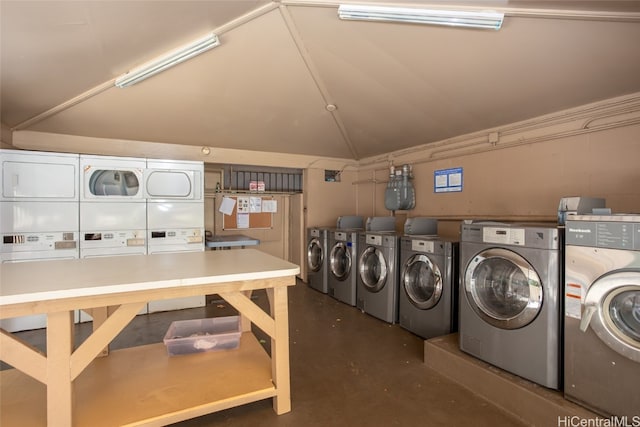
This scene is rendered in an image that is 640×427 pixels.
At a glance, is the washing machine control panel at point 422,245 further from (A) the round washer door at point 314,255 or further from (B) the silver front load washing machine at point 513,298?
(A) the round washer door at point 314,255

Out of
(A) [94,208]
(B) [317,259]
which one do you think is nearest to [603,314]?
(B) [317,259]

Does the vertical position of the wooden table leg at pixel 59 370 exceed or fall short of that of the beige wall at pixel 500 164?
it falls short

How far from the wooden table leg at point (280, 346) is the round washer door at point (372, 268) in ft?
6.08

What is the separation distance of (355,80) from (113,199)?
310 centimetres

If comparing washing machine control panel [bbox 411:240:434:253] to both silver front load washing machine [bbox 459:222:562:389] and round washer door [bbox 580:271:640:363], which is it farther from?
round washer door [bbox 580:271:640:363]

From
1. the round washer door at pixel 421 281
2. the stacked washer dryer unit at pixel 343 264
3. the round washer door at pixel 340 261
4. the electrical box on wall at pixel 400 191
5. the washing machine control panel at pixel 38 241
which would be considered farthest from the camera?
the electrical box on wall at pixel 400 191

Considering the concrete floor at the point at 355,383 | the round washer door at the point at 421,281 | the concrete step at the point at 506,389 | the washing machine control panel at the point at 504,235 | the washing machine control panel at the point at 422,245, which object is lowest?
the concrete floor at the point at 355,383

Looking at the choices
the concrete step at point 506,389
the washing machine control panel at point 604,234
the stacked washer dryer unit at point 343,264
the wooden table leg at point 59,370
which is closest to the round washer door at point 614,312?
the washing machine control panel at point 604,234

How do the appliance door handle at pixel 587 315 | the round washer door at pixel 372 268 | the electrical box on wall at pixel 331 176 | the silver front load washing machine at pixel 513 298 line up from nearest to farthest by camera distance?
the appliance door handle at pixel 587 315, the silver front load washing machine at pixel 513 298, the round washer door at pixel 372 268, the electrical box on wall at pixel 331 176

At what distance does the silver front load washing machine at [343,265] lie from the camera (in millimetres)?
3986

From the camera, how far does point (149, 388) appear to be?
179cm

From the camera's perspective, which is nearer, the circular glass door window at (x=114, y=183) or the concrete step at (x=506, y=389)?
Result: the concrete step at (x=506, y=389)

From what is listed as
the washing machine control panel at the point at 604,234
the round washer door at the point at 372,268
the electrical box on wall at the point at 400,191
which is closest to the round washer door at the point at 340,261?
the round washer door at the point at 372,268

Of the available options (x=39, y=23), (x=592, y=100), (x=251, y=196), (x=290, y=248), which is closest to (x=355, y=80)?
(x=592, y=100)
